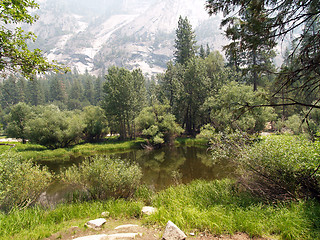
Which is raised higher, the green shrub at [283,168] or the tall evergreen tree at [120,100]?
the tall evergreen tree at [120,100]

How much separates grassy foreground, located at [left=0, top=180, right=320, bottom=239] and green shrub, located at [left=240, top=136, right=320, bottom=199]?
66 centimetres

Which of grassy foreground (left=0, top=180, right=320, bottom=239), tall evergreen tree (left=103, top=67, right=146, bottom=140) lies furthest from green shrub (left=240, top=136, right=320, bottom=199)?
tall evergreen tree (left=103, top=67, right=146, bottom=140)

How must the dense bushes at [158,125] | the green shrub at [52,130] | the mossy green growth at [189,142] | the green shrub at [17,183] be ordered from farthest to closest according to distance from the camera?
the mossy green growth at [189,142] → the dense bushes at [158,125] → the green shrub at [52,130] → the green shrub at [17,183]

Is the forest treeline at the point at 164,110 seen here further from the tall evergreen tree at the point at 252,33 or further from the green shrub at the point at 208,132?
the tall evergreen tree at the point at 252,33

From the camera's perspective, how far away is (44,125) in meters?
27.2

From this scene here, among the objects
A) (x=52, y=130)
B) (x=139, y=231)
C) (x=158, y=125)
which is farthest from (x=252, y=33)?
(x=52, y=130)

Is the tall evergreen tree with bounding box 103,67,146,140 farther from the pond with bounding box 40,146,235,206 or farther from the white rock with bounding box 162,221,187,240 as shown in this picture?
the white rock with bounding box 162,221,187,240

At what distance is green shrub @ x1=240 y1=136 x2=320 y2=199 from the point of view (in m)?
6.23

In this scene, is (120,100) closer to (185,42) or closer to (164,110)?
(164,110)

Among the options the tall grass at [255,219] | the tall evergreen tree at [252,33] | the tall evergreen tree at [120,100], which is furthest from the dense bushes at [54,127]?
the tall evergreen tree at [252,33]

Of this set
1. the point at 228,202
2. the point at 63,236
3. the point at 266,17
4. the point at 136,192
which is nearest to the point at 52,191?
the point at 136,192

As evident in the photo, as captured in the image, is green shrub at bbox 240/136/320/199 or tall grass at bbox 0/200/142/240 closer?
tall grass at bbox 0/200/142/240

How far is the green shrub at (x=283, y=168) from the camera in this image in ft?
20.4

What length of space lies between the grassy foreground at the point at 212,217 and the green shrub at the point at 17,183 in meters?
1.23
